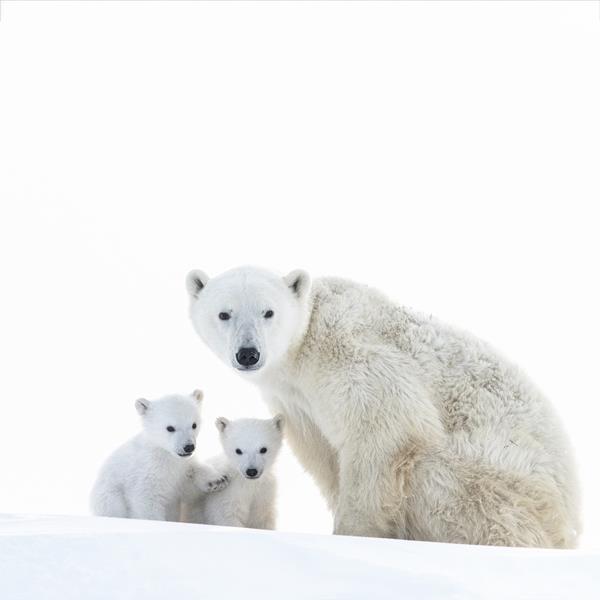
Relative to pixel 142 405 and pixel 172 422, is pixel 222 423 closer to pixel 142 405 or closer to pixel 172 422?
pixel 172 422

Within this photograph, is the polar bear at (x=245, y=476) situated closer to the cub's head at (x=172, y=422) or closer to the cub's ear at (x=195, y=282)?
the cub's head at (x=172, y=422)

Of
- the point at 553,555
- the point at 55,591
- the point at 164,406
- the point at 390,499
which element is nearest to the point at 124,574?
the point at 55,591

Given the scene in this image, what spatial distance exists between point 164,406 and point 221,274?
904 millimetres

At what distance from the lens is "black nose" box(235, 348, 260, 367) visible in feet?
18.3

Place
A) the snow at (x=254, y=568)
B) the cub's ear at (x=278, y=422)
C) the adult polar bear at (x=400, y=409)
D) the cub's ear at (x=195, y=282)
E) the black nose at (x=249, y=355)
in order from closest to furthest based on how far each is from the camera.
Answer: the snow at (x=254, y=568), the adult polar bear at (x=400, y=409), the black nose at (x=249, y=355), the cub's ear at (x=195, y=282), the cub's ear at (x=278, y=422)

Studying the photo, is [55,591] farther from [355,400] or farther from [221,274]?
[221,274]

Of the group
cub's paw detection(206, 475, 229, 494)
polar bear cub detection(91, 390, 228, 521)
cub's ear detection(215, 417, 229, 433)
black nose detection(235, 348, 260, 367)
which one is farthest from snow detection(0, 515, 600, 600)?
cub's ear detection(215, 417, 229, 433)

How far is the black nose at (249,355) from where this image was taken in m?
5.57

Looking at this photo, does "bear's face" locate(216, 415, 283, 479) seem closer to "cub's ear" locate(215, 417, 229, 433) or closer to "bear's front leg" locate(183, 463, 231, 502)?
"cub's ear" locate(215, 417, 229, 433)

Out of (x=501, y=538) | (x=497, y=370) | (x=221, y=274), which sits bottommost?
(x=501, y=538)

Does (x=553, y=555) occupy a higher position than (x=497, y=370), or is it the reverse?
(x=497, y=370)

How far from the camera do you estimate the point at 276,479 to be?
6371 mm

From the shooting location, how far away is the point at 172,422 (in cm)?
607

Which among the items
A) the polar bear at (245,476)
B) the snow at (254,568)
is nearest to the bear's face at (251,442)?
the polar bear at (245,476)
